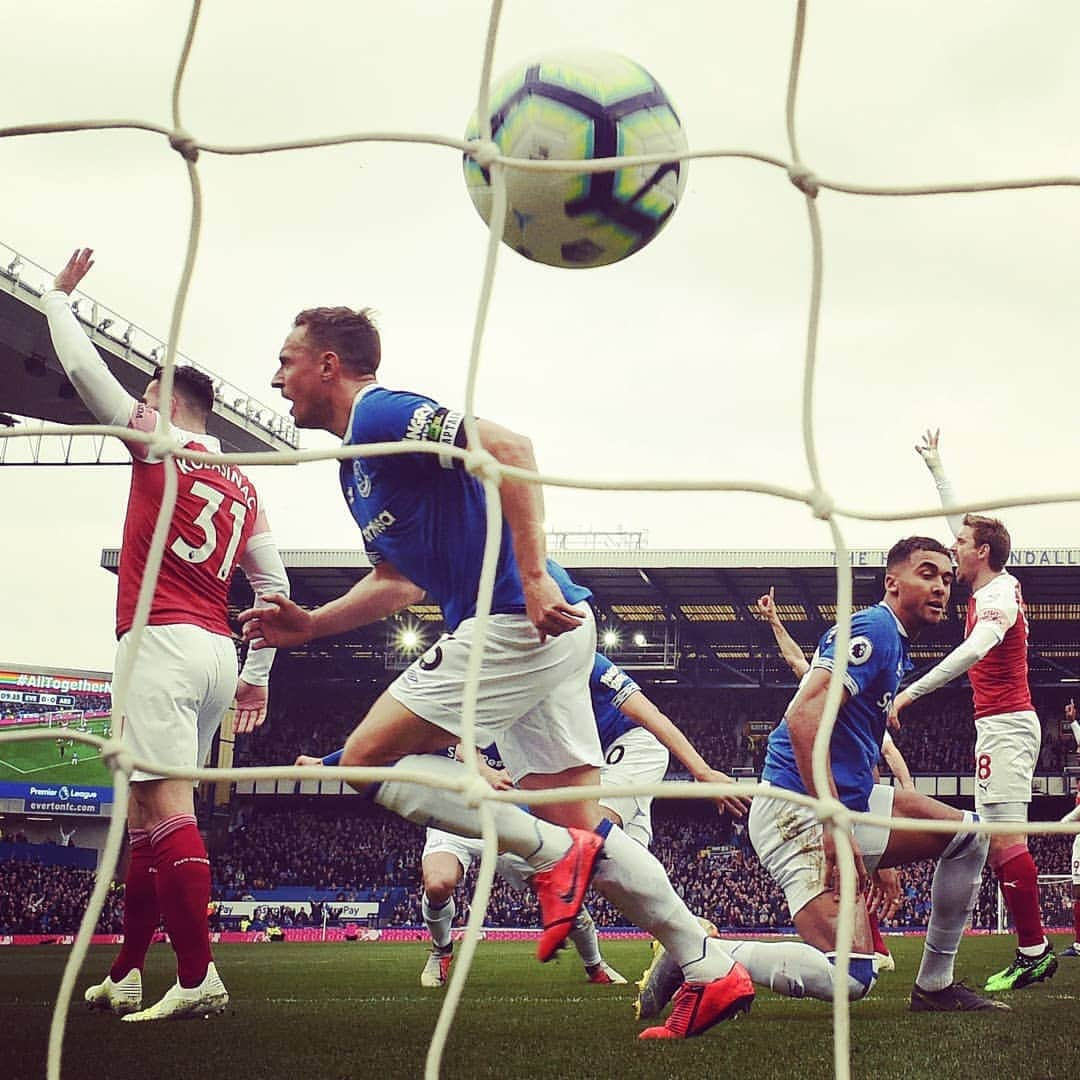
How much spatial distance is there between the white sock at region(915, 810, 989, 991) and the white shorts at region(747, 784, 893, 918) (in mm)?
219

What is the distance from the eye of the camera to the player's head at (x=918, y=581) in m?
4.28

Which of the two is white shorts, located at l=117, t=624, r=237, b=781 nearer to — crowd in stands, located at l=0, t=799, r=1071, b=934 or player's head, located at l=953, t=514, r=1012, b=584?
player's head, located at l=953, t=514, r=1012, b=584

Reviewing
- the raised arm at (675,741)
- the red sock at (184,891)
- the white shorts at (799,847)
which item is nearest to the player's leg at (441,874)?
the raised arm at (675,741)

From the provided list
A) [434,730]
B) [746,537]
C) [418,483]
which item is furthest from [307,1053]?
[746,537]

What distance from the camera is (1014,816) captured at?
5.51 m

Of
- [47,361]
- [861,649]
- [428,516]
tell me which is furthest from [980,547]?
[47,361]

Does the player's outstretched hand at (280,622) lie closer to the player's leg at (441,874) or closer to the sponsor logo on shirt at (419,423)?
the sponsor logo on shirt at (419,423)

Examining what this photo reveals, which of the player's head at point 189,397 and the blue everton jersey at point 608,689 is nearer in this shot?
the player's head at point 189,397

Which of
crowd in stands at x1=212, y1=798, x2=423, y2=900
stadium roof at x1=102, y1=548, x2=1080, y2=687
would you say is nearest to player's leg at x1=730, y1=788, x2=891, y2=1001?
stadium roof at x1=102, y1=548, x2=1080, y2=687

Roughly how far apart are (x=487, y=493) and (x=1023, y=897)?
3437mm

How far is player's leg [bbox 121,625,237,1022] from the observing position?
11.4 feet

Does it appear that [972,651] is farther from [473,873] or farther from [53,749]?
[53,749]

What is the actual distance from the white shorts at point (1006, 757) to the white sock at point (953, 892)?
131 centimetres

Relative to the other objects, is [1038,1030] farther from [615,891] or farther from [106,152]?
[106,152]
